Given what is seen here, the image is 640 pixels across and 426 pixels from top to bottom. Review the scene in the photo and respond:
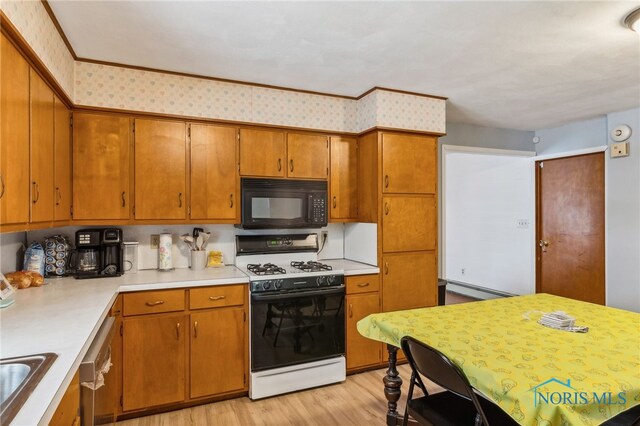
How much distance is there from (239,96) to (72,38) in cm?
117

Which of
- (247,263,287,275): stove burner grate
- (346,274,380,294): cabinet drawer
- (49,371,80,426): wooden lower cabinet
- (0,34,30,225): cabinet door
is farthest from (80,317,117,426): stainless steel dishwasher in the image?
(346,274,380,294): cabinet drawer

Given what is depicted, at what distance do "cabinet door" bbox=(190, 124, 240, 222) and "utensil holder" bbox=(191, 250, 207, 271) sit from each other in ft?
1.01

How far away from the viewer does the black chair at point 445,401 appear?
1.47m

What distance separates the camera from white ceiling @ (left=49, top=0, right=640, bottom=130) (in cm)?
202

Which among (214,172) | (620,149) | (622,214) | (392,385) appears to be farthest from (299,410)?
(620,149)

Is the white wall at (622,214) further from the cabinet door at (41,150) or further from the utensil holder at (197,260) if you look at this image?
the cabinet door at (41,150)

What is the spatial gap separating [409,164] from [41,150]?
2.68 m

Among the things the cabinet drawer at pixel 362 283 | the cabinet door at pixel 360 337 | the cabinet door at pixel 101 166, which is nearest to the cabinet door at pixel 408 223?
the cabinet drawer at pixel 362 283

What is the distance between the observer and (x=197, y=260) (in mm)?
3084

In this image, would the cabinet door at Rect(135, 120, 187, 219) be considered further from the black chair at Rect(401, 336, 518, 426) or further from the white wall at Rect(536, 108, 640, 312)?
the white wall at Rect(536, 108, 640, 312)

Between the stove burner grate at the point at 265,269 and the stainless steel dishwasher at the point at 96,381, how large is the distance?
3.73 ft

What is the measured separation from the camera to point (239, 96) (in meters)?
3.10

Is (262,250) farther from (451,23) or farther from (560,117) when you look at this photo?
(560,117)

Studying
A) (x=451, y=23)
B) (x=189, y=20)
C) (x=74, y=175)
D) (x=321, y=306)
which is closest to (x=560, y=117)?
(x=451, y=23)
